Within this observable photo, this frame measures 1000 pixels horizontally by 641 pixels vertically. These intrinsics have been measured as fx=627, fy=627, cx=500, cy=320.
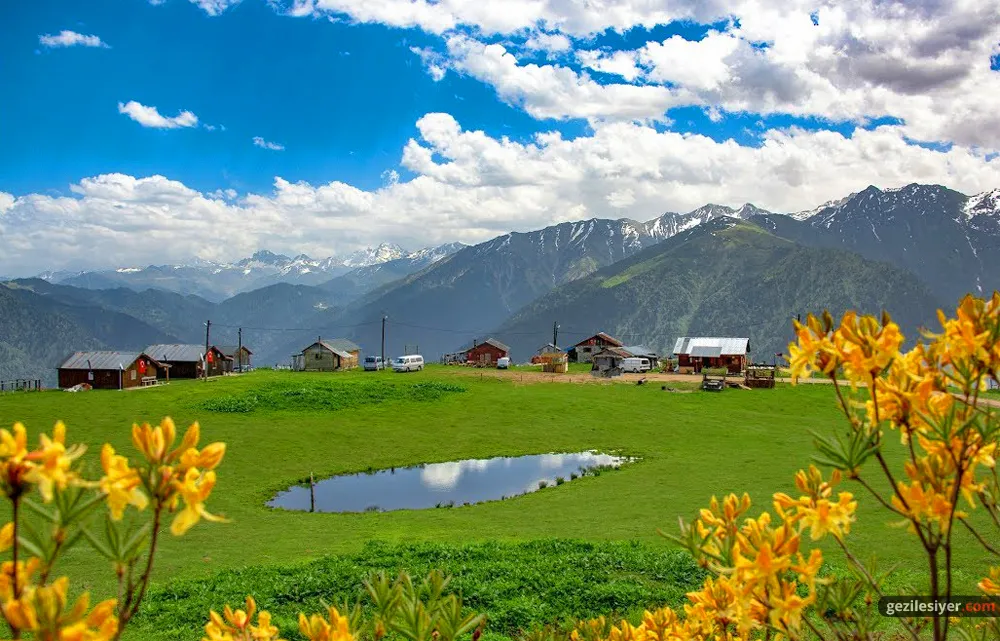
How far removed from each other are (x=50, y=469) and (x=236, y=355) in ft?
294

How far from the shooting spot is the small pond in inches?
1128

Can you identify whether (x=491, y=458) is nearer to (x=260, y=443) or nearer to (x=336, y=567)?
(x=260, y=443)

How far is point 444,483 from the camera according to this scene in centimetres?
3238

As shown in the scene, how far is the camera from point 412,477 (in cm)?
3369

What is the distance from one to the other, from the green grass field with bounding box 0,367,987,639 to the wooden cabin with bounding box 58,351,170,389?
4889 millimetres

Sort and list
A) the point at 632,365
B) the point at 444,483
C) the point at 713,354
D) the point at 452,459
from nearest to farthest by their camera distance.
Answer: the point at 444,483 → the point at 452,459 → the point at 713,354 → the point at 632,365

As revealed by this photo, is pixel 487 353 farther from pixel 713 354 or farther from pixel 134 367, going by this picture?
pixel 134 367

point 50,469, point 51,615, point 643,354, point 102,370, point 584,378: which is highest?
point 50,469

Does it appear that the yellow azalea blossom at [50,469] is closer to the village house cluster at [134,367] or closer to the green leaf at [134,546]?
the green leaf at [134,546]

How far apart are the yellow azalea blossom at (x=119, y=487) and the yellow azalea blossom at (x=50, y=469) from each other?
0.07 metres

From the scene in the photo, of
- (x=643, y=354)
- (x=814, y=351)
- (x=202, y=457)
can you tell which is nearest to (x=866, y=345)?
(x=814, y=351)

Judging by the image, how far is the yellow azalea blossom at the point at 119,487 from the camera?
1506mm

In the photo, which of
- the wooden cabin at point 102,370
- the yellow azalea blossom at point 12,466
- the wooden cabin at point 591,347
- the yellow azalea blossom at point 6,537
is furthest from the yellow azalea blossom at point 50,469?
the wooden cabin at point 591,347

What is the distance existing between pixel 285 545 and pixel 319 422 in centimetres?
2359
